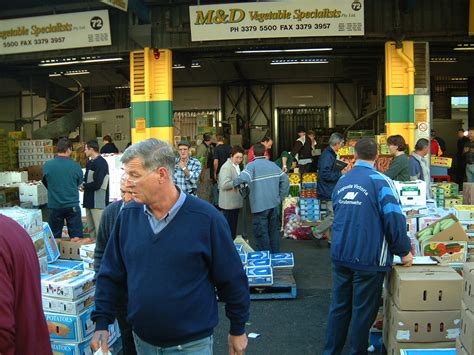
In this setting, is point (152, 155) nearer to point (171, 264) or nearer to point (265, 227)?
point (171, 264)

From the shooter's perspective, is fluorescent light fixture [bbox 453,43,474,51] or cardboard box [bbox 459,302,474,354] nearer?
cardboard box [bbox 459,302,474,354]

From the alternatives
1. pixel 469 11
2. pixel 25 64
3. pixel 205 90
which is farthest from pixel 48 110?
pixel 469 11

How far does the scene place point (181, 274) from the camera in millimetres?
2385

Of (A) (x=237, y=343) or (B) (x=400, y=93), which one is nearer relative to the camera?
(A) (x=237, y=343)

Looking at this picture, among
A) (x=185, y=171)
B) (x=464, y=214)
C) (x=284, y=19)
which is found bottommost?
(x=464, y=214)

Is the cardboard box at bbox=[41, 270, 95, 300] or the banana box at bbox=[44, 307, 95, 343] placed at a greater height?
the cardboard box at bbox=[41, 270, 95, 300]

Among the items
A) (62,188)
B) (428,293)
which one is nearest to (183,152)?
(62,188)

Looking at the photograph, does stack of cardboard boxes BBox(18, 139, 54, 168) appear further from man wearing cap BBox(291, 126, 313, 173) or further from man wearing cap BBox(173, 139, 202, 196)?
man wearing cap BBox(173, 139, 202, 196)

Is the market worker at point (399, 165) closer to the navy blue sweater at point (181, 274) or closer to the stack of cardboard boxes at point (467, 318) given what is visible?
the stack of cardboard boxes at point (467, 318)

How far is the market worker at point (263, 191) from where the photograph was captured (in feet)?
22.7

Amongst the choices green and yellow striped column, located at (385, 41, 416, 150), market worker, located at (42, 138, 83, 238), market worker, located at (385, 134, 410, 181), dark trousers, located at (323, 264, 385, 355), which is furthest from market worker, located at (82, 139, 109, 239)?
green and yellow striped column, located at (385, 41, 416, 150)

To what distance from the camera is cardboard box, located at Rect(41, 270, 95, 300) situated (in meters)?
4.11

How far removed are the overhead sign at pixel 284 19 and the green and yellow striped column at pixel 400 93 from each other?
42.8 inches

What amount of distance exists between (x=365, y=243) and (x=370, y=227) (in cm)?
12
